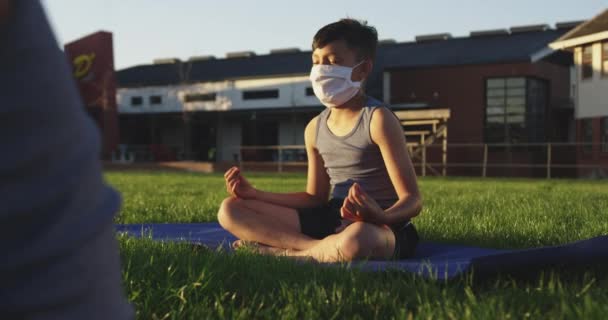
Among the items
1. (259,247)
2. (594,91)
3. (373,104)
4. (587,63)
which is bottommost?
(259,247)

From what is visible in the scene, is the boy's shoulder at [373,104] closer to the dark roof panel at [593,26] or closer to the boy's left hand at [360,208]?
the boy's left hand at [360,208]

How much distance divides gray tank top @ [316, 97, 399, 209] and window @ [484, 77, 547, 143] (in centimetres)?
2135

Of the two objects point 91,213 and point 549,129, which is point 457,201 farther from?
point 549,129

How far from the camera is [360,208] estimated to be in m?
2.71

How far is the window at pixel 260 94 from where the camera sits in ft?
91.8

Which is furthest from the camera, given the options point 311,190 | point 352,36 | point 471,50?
point 471,50

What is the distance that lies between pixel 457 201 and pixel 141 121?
1076 inches

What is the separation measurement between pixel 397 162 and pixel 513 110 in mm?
21746

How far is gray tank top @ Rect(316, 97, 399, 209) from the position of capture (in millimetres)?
3284

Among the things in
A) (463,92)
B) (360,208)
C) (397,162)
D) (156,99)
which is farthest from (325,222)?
(156,99)

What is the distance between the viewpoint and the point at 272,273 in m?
2.57

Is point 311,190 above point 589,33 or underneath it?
underneath

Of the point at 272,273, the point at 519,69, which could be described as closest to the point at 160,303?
the point at 272,273

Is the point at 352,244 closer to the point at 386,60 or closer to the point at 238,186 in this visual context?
the point at 238,186
